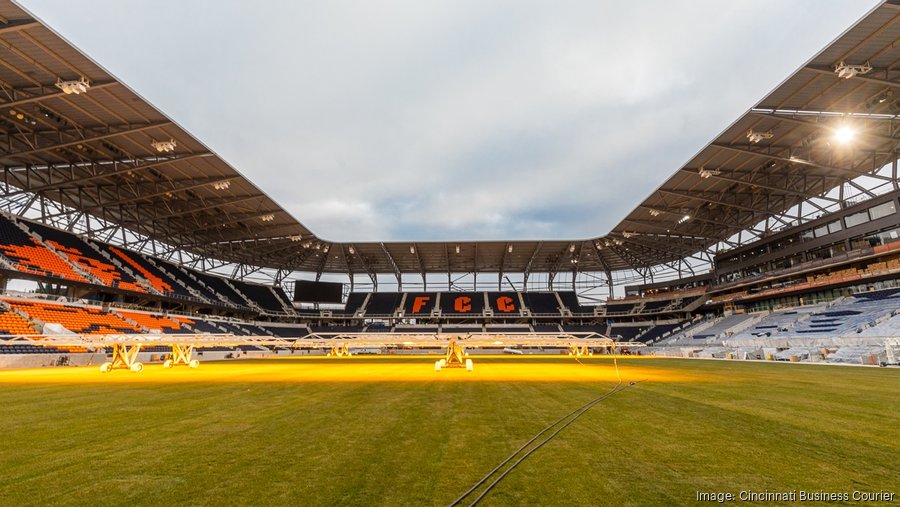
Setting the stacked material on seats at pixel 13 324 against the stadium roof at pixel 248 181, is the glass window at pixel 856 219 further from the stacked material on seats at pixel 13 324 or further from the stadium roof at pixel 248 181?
the stacked material on seats at pixel 13 324

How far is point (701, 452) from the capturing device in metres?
5.21

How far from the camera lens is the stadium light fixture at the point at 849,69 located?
23.1 meters

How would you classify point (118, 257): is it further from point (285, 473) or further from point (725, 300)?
point (725, 300)

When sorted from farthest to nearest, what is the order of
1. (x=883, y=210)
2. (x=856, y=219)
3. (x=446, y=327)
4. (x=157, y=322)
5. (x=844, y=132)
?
(x=446, y=327), (x=157, y=322), (x=856, y=219), (x=883, y=210), (x=844, y=132)

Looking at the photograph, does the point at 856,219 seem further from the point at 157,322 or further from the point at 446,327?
the point at 157,322

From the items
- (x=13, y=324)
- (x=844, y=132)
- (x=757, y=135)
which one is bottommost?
(x=13, y=324)

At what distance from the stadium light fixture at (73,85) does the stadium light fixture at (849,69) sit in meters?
45.8

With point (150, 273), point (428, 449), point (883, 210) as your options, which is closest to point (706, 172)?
point (883, 210)

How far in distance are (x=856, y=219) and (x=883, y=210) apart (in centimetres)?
290

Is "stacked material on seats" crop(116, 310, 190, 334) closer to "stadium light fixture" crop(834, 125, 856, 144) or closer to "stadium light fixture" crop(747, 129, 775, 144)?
"stadium light fixture" crop(747, 129, 775, 144)

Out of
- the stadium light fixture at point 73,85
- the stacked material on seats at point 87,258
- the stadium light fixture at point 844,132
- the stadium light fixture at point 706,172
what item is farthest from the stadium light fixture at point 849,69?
the stacked material on seats at point 87,258

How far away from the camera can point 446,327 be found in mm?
70562

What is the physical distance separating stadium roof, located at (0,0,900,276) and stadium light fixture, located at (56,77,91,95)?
17.5 inches

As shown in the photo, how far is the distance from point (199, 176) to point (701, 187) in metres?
53.0
